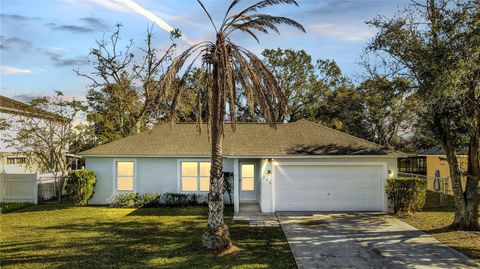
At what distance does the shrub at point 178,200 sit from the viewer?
744 inches

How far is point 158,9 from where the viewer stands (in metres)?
13.2

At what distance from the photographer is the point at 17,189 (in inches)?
819

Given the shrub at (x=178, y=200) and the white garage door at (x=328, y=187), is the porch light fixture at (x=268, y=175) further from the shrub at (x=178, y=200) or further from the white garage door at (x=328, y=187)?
the shrub at (x=178, y=200)

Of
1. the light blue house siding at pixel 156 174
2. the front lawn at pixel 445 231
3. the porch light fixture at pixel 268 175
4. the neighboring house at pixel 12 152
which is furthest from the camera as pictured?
the neighboring house at pixel 12 152

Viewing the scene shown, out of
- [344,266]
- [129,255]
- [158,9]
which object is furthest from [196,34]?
[344,266]

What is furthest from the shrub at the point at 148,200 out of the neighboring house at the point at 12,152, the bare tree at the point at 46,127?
the neighboring house at the point at 12,152

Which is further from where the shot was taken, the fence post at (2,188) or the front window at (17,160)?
the front window at (17,160)

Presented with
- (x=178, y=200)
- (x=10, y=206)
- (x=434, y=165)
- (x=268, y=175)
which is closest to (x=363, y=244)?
(x=268, y=175)

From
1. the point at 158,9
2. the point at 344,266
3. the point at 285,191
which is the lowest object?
the point at 344,266

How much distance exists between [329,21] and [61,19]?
34.3 feet

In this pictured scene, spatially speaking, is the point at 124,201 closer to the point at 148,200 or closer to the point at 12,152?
the point at 148,200

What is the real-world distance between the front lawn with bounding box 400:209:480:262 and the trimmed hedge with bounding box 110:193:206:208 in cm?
988

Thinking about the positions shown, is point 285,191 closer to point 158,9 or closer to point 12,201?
point 158,9

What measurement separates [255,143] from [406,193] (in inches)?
286
